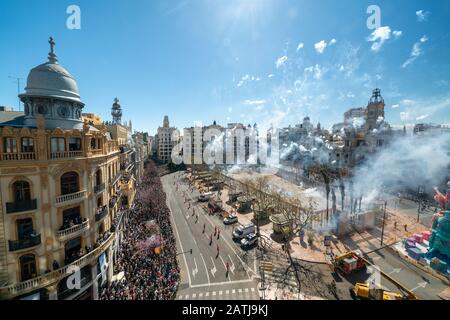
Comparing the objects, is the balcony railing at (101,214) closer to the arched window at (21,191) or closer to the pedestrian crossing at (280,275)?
the arched window at (21,191)

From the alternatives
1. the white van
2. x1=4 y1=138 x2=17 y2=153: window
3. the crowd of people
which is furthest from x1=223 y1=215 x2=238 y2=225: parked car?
x1=4 y1=138 x2=17 y2=153: window

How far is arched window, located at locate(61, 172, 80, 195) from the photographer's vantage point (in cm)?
1720

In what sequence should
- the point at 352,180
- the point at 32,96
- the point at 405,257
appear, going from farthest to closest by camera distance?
the point at 352,180, the point at 405,257, the point at 32,96

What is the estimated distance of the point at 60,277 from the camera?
53.1ft

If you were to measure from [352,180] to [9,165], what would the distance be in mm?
49395

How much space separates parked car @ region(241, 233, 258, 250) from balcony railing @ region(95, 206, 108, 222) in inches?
748

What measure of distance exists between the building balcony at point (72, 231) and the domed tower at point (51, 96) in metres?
9.56

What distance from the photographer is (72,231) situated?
17281 mm

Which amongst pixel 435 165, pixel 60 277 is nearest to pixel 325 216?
pixel 435 165

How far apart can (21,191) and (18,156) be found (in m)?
2.81

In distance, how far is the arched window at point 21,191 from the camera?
1494 centimetres

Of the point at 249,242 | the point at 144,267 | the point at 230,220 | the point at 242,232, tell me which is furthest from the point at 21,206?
the point at 230,220

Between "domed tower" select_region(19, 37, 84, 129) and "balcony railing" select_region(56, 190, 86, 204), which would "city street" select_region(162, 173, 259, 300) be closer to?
"balcony railing" select_region(56, 190, 86, 204)

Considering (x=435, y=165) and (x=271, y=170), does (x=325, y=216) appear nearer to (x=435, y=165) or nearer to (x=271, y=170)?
(x=435, y=165)
